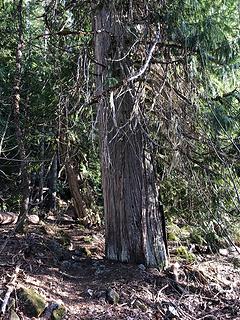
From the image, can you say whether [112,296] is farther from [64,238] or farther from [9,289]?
[64,238]

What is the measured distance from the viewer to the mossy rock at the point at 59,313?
12.2ft

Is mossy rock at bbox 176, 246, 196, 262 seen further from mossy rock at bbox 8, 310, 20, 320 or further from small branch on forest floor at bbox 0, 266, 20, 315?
mossy rock at bbox 8, 310, 20, 320

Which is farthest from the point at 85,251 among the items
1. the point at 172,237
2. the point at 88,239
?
the point at 172,237

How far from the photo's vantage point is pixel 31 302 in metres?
3.74

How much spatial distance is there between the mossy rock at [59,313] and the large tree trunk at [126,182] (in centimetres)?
134

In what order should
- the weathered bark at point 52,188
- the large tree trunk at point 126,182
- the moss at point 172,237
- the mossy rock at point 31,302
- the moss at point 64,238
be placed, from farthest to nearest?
the weathered bark at point 52,188 < the moss at point 172,237 < the moss at point 64,238 < the large tree trunk at point 126,182 < the mossy rock at point 31,302

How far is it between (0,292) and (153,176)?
7.57 feet

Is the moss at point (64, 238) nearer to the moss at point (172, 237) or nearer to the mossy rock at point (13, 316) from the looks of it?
the moss at point (172, 237)

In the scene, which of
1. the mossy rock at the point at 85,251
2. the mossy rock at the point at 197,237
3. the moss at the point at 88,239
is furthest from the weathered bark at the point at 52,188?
the mossy rock at the point at 197,237

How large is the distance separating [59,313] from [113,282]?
2.95 feet

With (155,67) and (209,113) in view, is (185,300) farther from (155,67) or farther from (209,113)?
(155,67)

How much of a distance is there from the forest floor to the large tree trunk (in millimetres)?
234

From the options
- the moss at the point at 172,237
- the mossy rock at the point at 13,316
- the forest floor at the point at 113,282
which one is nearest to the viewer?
the mossy rock at the point at 13,316

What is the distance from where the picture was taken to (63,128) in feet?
18.8
